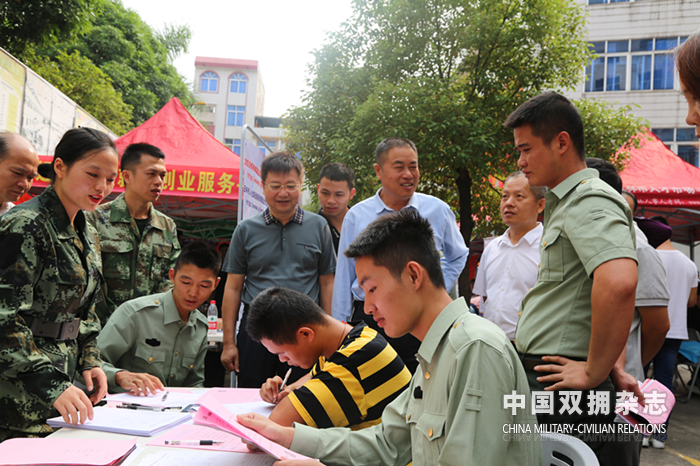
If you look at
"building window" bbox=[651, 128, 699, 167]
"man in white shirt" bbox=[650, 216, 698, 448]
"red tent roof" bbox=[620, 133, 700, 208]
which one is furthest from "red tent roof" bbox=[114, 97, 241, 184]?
"building window" bbox=[651, 128, 699, 167]

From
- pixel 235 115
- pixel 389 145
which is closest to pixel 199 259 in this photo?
pixel 389 145

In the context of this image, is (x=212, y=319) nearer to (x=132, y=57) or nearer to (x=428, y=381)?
(x=428, y=381)

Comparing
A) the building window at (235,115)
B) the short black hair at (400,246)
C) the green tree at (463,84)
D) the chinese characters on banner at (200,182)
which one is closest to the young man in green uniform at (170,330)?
the short black hair at (400,246)

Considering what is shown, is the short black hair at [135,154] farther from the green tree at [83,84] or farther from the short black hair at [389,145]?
the green tree at [83,84]

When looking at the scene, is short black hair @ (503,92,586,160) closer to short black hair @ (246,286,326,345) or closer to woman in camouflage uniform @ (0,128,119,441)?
short black hair @ (246,286,326,345)

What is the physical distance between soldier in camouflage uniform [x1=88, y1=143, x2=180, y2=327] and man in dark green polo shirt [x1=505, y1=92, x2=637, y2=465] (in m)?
2.06

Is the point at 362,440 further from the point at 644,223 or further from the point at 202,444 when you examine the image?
the point at 644,223

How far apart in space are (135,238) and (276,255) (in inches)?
31.6

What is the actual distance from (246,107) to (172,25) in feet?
53.2

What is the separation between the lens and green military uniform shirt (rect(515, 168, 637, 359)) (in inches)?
52.7

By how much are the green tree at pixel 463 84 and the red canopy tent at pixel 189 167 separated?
295 cm

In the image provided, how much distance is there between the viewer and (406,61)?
9.54 metres

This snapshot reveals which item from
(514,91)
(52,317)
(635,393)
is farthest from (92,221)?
(514,91)

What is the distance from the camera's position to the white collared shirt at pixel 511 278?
2.86m
